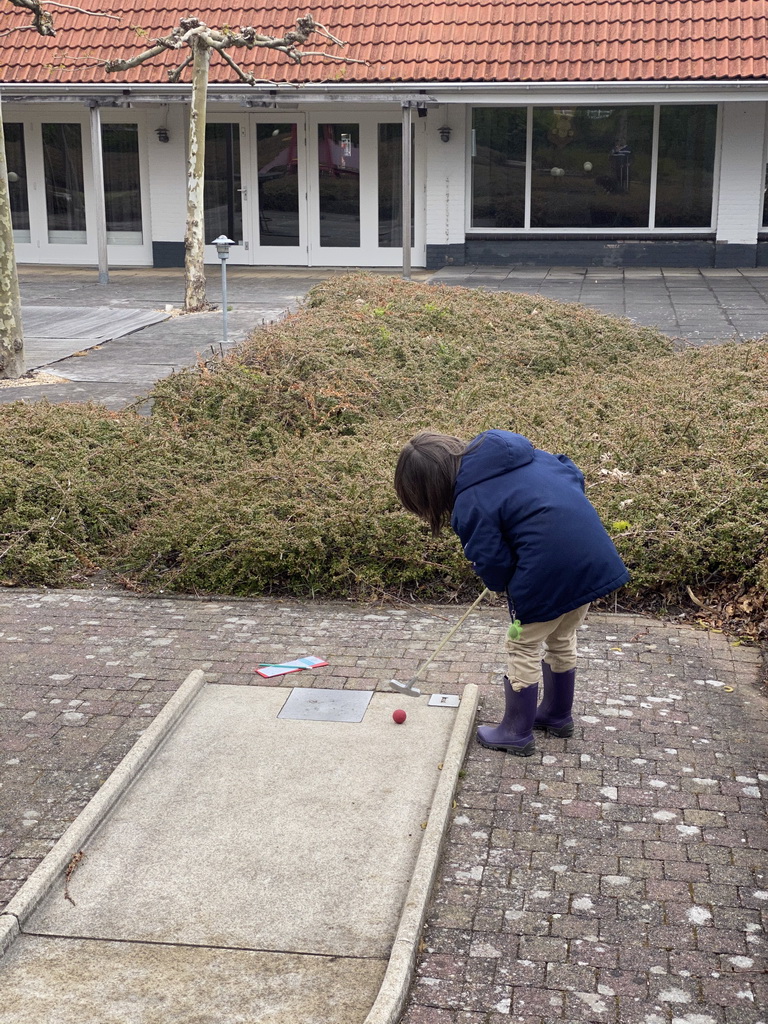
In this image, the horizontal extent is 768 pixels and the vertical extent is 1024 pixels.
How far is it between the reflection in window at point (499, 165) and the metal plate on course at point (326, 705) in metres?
16.5

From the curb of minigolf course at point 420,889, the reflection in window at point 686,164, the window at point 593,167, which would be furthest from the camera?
the window at point 593,167

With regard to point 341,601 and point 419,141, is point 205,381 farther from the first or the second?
point 419,141

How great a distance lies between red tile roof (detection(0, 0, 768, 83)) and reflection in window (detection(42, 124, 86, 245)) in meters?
1.70

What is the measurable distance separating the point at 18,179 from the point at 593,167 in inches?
424

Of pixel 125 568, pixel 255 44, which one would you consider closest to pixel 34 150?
pixel 255 44

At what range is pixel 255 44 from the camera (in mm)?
16781

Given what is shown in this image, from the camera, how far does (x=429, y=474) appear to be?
13.3 ft

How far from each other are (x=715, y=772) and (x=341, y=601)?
2.45 metres

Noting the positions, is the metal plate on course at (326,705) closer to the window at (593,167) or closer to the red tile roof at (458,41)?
the red tile roof at (458,41)

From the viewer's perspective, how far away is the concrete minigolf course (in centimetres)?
311

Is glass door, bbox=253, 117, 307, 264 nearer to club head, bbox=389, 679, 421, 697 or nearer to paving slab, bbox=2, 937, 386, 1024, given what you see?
club head, bbox=389, 679, 421, 697

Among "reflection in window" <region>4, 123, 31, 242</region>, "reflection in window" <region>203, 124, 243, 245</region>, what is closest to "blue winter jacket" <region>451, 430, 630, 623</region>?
"reflection in window" <region>203, 124, 243, 245</region>

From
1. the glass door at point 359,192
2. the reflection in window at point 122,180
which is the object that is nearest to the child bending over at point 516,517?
the glass door at point 359,192

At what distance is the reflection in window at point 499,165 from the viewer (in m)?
19.9
